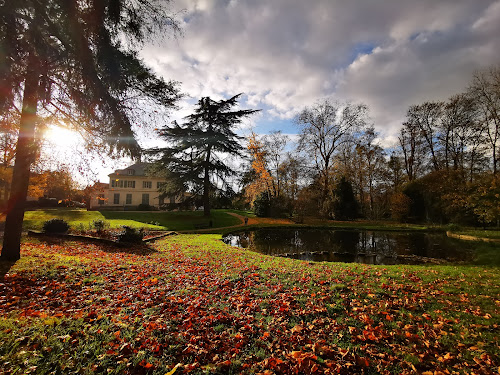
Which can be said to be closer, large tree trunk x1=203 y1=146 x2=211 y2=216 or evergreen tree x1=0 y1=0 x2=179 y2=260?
evergreen tree x1=0 y1=0 x2=179 y2=260

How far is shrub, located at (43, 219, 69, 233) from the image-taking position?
10977 millimetres

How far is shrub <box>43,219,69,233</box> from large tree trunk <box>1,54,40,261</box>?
5.33 metres

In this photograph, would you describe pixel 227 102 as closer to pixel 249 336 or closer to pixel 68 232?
pixel 68 232

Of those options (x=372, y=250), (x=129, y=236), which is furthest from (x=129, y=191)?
(x=372, y=250)

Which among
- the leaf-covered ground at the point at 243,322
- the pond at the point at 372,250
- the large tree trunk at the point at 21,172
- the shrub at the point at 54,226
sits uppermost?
the large tree trunk at the point at 21,172

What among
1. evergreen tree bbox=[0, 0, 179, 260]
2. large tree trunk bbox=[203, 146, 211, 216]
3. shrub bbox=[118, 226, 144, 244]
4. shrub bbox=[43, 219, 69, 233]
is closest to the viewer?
evergreen tree bbox=[0, 0, 179, 260]

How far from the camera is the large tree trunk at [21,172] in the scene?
250 inches

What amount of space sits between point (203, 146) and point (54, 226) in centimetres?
1572

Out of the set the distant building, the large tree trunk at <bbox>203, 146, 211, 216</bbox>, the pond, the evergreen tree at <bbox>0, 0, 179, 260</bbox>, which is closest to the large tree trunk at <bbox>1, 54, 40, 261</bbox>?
the evergreen tree at <bbox>0, 0, 179, 260</bbox>

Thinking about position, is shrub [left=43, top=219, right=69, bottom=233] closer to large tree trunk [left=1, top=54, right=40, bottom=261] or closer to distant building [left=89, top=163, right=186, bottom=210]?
large tree trunk [left=1, top=54, right=40, bottom=261]

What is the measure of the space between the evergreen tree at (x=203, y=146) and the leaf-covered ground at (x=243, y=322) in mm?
17894

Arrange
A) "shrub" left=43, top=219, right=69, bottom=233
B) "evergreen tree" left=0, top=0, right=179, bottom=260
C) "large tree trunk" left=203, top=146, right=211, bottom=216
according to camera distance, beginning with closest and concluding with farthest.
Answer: "evergreen tree" left=0, top=0, right=179, bottom=260 < "shrub" left=43, top=219, right=69, bottom=233 < "large tree trunk" left=203, top=146, right=211, bottom=216

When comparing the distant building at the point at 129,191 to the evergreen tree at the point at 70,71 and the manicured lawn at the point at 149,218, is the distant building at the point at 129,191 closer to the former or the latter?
the manicured lawn at the point at 149,218

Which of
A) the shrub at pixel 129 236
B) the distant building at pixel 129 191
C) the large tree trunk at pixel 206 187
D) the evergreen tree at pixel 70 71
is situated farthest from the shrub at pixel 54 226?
the distant building at pixel 129 191
